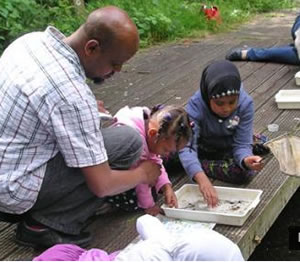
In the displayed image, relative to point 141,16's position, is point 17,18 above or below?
above

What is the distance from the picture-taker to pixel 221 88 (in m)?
2.80

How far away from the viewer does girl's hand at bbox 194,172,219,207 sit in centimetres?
270

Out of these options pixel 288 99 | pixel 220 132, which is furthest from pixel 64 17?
pixel 220 132

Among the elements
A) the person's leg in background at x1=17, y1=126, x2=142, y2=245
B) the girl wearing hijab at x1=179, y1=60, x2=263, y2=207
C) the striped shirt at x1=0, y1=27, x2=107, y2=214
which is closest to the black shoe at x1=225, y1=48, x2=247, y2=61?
the girl wearing hijab at x1=179, y1=60, x2=263, y2=207

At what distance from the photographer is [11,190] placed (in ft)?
7.29

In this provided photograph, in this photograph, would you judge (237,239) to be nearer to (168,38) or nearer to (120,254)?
(120,254)

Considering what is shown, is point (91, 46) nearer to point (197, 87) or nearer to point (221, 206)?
point (221, 206)

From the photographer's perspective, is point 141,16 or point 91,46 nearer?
point 91,46

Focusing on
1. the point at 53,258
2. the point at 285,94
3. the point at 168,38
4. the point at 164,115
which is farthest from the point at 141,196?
the point at 168,38

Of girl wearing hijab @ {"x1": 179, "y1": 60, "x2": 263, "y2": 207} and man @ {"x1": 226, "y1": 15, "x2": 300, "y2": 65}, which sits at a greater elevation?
girl wearing hijab @ {"x1": 179, "y1": 60, "x2": 263, "y2": 207}

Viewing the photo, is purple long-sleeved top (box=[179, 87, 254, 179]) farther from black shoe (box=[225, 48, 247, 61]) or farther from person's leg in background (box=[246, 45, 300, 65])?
black shoe (box=[225, 48, 247, 61])

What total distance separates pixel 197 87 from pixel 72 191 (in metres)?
2.21

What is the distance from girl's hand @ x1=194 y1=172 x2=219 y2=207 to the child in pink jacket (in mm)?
130

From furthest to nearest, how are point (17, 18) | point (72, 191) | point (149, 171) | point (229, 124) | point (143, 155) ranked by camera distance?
point (17, 18) < point (229, 124) < point (143, 155) < point (149, 171) < point (72, 191)
